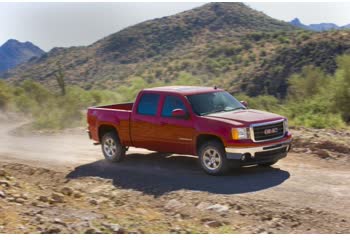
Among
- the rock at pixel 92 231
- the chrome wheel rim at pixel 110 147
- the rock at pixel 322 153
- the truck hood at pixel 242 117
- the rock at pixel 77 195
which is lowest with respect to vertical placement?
the rock at pixel 322 153

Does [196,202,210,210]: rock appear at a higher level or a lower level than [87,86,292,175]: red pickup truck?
lower

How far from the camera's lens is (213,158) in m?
10.5

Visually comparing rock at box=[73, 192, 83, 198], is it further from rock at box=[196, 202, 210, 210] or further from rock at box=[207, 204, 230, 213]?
rock at box=[207, 204, 230, 213]

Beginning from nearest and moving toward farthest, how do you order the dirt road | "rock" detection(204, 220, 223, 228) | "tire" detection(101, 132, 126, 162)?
1. "rock" detection(204, 220, 223, 228)
2. the dirt road
3. "tire" detection(101, 132, 126, 162)

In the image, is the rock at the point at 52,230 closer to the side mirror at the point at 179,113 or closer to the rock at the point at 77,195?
the rock at the point at 77,195

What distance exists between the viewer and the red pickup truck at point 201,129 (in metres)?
10.2

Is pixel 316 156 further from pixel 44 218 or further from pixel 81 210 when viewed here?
pixel 44 218

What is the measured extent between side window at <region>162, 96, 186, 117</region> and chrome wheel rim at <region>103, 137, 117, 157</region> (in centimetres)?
182

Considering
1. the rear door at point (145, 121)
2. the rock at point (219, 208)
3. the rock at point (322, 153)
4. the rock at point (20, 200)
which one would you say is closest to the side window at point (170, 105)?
the rear door at point (145, 121)

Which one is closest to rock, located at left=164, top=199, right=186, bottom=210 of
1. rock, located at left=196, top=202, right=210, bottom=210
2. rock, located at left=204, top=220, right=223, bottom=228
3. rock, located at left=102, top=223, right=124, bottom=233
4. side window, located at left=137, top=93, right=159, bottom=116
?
rock, located at left=196, top=202, right=210, bottom=210

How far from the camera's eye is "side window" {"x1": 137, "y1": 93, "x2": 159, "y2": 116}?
1157 centimetres

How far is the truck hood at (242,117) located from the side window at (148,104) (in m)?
1.39

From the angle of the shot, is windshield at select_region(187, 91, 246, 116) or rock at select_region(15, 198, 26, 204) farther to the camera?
windshield at select_region(187, 91, 246, 116)

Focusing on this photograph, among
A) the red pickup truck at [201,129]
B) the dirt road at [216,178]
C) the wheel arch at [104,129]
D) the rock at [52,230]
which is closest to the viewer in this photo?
the rock at [52,230]
